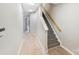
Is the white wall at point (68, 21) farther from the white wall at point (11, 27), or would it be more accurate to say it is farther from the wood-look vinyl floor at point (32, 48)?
the white wall at point (11, 27)

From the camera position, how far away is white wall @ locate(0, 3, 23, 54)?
1.65 meters

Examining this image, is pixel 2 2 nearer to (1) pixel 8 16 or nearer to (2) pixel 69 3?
(1) pixel 8 16

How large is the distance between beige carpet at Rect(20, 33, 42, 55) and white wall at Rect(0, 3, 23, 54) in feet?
0.28

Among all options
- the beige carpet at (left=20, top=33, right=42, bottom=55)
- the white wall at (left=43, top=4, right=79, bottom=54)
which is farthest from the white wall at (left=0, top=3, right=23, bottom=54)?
the white wall at (left=43, top=4, right=79, bottom=54)

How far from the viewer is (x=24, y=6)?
64.9 inches

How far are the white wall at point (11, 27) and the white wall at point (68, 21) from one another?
0.42 m

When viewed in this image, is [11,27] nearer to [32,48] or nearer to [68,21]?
[32,48]

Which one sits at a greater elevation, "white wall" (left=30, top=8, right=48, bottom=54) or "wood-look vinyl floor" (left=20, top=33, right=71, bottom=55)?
Answer: "white wall" (left=30, top=8, right=48, bottom=54)

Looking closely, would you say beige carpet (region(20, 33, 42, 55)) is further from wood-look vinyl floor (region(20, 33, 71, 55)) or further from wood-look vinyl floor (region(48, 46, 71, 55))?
wood-look vinyl floor (region(48, 46, 71, 55))

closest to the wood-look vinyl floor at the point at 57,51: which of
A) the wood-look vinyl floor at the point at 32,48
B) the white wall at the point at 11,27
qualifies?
the wood-look vinyl floor at the point at 32,48

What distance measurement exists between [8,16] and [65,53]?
2.90 ft

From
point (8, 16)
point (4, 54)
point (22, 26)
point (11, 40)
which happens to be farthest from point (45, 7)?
point (4, 54)

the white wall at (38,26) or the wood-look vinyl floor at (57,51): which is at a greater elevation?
the white wall at (38,26)

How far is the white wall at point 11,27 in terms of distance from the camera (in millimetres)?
1649
